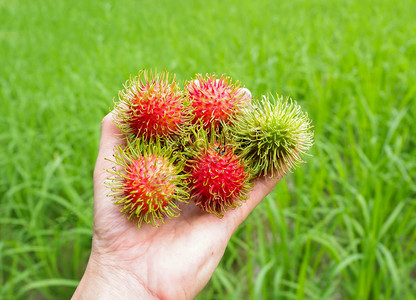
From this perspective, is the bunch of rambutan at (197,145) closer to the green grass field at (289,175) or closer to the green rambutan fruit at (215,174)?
the green rambutan fruit at (215,174)

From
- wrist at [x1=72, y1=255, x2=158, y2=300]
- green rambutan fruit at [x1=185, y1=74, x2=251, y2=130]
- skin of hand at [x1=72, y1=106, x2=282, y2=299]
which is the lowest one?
wrist at [x1=72, y1=255, x2=158, y2=300]

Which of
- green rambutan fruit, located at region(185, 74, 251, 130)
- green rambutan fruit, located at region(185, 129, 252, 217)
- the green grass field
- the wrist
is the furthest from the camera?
the green grass field

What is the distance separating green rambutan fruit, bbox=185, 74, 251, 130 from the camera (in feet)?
6.04

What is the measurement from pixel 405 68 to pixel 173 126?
313 cm

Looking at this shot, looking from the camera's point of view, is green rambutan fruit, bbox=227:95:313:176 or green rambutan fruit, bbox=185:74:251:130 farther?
green rambutan fruit, bbox=185:74:251:130

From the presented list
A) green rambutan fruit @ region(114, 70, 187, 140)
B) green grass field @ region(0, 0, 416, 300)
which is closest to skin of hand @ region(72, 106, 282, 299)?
green rambutan fruit @ region(114, 70, 187, 140)

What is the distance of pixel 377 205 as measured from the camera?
242cm

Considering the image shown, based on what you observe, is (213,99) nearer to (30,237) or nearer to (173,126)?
(173,126)

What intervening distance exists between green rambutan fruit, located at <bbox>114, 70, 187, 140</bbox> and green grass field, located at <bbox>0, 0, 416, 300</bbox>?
0.99 m

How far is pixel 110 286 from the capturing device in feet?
5.22

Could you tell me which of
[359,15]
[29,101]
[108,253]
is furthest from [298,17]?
[108,253]

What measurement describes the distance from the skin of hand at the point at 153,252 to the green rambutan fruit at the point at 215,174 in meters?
0.09

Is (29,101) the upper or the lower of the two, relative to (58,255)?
upper

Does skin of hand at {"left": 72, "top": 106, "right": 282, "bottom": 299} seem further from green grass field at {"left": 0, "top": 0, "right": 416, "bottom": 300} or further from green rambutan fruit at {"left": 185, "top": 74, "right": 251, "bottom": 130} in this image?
green grass field at {"left": 0, "top": 0, "right": 416, "bottom": 300}
